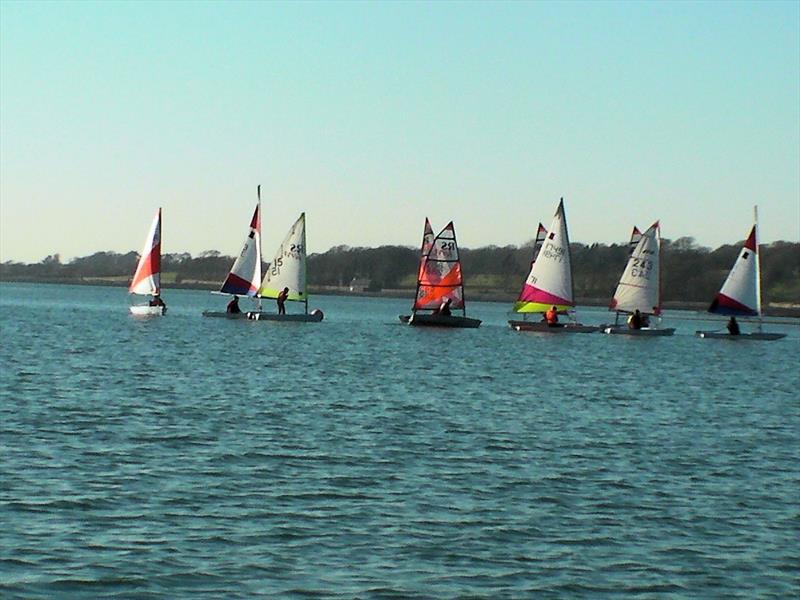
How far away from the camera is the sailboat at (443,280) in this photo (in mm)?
83688

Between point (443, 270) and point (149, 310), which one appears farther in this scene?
point (149, 310)

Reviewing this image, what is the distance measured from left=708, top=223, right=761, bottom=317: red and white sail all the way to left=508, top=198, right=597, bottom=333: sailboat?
7.37 meters

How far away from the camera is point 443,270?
83.9m

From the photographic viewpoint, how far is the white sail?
84625 mm

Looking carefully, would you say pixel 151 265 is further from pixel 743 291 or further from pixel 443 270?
pixel 743 291

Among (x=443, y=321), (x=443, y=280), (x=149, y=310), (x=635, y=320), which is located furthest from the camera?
(x=149, y=310)

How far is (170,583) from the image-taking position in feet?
50.4

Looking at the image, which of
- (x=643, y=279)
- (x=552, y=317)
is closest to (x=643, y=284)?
(x=643, y=279)

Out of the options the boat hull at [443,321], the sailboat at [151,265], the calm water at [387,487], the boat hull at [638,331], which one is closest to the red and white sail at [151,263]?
the sailboat at [151,265]

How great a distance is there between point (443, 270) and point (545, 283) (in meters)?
5.95

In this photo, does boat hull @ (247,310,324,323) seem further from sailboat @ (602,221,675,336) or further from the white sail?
sailboat @ (602,221,675,336)

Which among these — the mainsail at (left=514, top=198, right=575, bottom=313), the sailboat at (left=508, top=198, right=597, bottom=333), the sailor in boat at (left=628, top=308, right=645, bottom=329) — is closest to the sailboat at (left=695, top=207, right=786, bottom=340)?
the sailor in boat at (left=628, top=308, right=645, bottom=329)

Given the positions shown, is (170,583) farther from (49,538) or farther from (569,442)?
(569,442)

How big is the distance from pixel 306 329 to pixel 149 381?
150 ft
